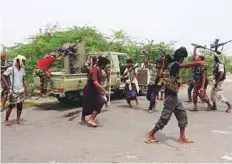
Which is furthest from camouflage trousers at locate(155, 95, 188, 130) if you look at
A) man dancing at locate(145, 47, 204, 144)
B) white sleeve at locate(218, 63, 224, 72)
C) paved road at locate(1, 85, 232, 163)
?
white sleeve at locate(218, 63, 224, 72)

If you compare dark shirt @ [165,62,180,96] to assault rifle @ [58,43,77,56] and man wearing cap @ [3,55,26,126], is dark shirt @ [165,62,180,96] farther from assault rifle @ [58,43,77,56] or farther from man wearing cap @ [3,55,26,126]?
assault rifle @ [58,43,77,56]

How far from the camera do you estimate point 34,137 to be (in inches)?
314

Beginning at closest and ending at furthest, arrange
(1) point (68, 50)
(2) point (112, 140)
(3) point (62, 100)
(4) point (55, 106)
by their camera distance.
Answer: (2) point (112, 140) → (4) point (55, 106) → (3) point (62, 100) → (1) point (68, 50)

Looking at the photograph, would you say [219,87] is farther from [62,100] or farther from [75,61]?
[62,100]

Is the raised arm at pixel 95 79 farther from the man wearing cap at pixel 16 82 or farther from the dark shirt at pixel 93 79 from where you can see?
the man wearing cap at pixel 16 82

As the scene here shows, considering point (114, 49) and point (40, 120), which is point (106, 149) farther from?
point (114, 49)

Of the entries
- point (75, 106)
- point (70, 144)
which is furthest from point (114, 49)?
point (70, 144)

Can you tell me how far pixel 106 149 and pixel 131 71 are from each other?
5.88 m

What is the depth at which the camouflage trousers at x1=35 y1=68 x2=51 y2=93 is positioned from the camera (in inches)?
485

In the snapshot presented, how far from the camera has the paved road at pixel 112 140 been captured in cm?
641

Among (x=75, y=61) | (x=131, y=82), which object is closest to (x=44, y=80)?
(x=75, y=61)

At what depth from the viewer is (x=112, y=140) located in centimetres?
765

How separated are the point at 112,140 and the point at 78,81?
16.8ft

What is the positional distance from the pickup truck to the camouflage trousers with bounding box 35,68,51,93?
0.13 m
